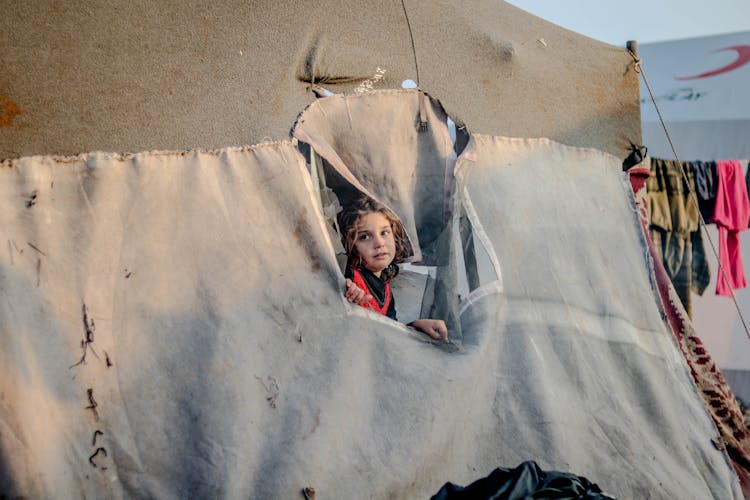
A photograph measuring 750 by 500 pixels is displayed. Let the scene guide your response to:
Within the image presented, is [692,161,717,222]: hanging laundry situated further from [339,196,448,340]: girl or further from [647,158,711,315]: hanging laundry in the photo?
[339,196,448,340]: girl

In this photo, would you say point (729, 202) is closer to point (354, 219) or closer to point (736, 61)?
point (736, 61)

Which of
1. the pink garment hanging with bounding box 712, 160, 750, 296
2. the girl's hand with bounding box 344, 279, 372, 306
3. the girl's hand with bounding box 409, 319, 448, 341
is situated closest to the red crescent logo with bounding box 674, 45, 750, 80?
the pink garment hanging with bounding box 712, 160, 750, 296

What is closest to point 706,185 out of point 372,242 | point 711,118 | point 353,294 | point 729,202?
point 729,202

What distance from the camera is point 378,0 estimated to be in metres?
2.47

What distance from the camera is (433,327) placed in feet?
6.35

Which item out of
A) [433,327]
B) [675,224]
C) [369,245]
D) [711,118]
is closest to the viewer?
[433,327]

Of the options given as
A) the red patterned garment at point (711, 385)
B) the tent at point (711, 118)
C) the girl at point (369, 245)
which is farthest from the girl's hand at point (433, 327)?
the tent at point (711, 118)

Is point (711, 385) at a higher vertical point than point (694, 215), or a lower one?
lower

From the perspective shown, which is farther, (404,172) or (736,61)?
(736,61)

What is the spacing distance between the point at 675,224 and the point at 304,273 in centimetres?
301

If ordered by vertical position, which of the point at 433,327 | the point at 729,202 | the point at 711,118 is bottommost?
the point at 433,327

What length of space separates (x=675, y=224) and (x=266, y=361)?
10.4 ft

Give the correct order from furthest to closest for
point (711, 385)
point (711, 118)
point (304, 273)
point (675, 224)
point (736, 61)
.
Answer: point (736, 61) < point (711, 118) < point (675, 224) < point (711, 385) < point (304, 273)

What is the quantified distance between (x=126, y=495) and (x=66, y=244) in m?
0.55
